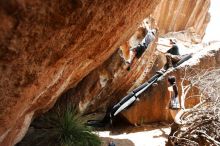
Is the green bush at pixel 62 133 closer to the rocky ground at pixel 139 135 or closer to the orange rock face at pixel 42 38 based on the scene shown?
the rocky ground at pixel 139 135

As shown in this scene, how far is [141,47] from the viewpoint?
15.0 metres

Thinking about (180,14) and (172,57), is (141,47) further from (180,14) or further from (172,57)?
(180,14)

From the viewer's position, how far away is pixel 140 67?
15797 mm

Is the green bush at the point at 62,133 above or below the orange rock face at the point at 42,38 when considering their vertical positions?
below

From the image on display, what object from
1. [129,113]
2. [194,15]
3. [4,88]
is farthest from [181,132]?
[194,15]

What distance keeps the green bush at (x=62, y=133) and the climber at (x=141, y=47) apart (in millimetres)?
3864

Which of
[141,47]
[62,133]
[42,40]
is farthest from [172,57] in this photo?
[42,40]

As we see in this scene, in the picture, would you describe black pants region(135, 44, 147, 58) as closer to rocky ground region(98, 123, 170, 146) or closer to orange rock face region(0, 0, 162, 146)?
rocky ground region(98, 123, 170, 146)

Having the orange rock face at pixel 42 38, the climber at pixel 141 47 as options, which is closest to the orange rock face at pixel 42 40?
the orange rock face at pixel 42 38

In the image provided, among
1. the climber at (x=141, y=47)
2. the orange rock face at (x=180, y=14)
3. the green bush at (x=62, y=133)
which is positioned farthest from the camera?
the orange rock face at (x=180, y=14)

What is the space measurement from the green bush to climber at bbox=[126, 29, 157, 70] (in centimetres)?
386

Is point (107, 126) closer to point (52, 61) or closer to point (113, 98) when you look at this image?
point (113, 98)

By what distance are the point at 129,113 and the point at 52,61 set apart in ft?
28.3

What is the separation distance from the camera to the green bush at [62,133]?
10906 millimetres
